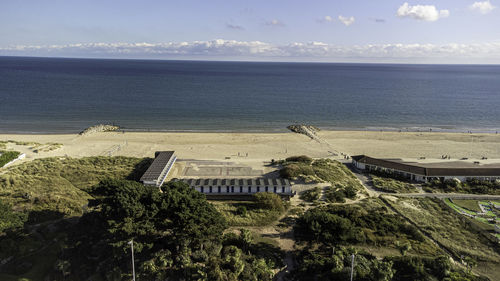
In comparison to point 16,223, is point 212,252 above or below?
below

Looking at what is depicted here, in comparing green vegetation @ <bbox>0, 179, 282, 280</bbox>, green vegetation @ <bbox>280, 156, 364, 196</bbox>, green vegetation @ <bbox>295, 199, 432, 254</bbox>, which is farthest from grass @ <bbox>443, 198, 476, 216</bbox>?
green vegetation @ <bbox>0, 179, 282, 280</bbox>

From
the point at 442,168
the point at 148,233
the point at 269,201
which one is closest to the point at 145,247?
the point at 148,233

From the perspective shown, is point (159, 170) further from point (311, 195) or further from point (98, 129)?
point (98, 129)

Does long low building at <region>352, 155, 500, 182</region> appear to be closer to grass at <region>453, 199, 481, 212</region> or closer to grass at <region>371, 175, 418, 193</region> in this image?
grass at <region>371, 175, 418, 193</region>

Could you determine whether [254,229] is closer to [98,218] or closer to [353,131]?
[98,218]

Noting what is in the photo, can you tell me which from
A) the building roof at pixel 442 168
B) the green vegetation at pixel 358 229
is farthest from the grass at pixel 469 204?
the green vegetation at pixel 358 229

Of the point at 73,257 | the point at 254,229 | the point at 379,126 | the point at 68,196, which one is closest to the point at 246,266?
the point at 254,229
